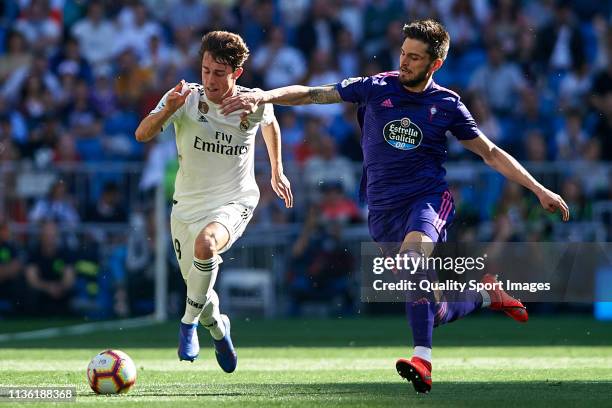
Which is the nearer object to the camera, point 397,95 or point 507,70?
point 397,95

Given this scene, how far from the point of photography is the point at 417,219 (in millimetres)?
8758

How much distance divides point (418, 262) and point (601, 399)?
152cm

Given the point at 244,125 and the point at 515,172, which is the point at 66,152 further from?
the point at 515,172

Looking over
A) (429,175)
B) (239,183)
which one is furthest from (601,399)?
(239,183)

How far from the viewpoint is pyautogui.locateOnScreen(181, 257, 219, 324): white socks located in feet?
30.0

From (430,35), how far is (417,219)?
1.31 meters

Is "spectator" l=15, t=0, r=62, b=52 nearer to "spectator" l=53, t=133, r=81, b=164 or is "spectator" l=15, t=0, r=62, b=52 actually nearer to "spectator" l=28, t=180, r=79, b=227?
"spectator" l=53, t=133, r=81, b=164

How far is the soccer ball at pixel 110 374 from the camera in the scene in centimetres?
802

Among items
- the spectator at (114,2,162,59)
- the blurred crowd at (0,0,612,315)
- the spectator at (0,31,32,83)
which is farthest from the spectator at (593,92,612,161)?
the spectator at (0,31,32,83)

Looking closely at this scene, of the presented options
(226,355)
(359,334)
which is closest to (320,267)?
(359,334)

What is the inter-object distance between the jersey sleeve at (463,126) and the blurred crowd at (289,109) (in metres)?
7.83

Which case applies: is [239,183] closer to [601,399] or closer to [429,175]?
[429,175]

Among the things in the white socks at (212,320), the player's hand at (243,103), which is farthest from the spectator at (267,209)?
the player's hand at (243,103)

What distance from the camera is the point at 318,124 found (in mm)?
19141
